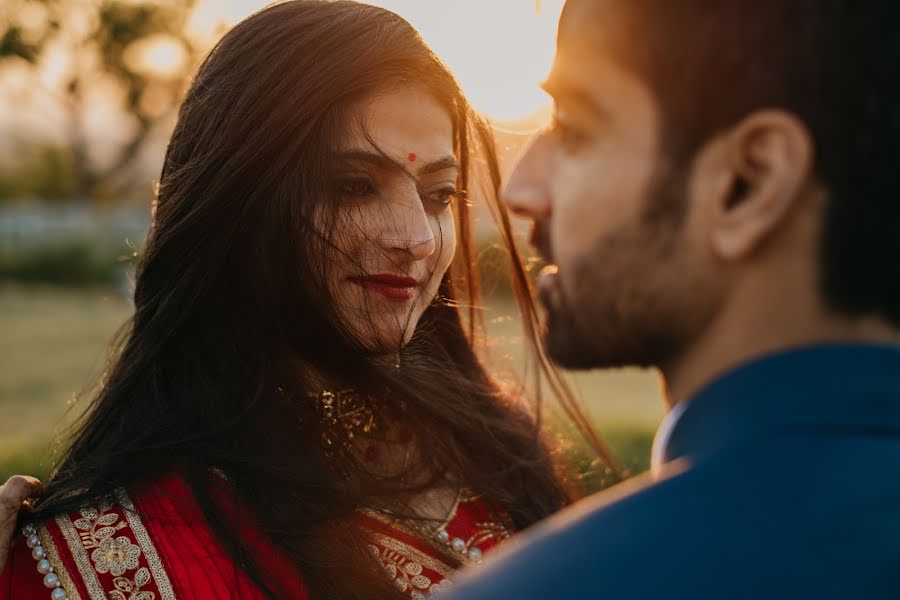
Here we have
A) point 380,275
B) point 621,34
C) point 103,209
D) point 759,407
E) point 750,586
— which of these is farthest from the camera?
point 103,209

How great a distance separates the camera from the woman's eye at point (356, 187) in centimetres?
229

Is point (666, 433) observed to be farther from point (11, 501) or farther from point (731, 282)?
point (11, 501)

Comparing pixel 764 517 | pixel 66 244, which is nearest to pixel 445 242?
pixel 764 517

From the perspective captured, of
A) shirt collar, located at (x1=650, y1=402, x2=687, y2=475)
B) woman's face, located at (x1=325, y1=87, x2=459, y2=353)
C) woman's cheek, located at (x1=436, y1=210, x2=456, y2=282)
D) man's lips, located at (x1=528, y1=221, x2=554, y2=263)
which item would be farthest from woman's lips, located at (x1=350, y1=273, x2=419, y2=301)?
shirt collar, located at (x1=650, y1=402, x2=687, y2=475)

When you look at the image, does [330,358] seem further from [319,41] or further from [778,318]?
[778,318]

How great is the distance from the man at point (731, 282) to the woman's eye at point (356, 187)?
115cm

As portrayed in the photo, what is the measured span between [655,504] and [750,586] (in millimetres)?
99

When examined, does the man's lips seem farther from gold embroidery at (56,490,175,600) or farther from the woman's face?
gold embroidery at (56,490,175,600)

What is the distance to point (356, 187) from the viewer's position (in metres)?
2.30

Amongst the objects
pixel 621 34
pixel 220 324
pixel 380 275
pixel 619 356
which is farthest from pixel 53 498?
pixel 621 34

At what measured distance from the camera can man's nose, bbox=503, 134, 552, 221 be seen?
1155mm

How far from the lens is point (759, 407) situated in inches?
35.3

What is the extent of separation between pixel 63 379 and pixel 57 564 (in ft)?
32.4

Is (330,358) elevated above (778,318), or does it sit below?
below
